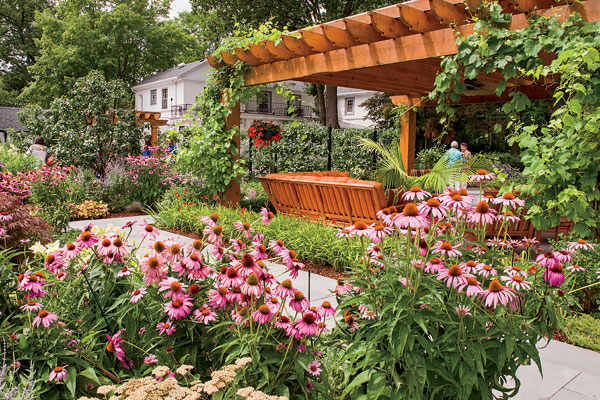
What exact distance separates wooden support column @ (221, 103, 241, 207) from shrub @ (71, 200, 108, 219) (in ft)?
7.76

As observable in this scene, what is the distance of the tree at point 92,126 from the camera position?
30.7 ft

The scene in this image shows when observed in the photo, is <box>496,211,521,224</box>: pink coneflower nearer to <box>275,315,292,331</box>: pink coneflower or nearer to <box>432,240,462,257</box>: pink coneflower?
<box>432,240,462,257</box>: pink coneflower

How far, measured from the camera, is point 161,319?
1975 mm

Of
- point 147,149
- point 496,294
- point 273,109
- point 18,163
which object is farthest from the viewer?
point 273,109

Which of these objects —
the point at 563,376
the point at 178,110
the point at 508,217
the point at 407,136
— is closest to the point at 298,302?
the point at 508,217

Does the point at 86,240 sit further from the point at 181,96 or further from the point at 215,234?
the point at 181,96

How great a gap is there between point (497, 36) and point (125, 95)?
8649 millimetres

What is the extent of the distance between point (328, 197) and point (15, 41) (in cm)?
3703

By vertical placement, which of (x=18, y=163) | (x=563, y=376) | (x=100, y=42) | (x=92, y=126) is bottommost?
(x=563, y=376)

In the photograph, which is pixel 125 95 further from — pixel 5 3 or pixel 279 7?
pixel 5 3

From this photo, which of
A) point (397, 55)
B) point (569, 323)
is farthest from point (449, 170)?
point (569, 323)

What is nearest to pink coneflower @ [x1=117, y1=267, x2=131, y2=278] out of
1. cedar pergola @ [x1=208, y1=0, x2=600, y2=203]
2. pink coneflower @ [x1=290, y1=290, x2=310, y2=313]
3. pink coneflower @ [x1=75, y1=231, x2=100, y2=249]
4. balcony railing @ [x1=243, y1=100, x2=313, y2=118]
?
pink coneflower @ [x1=75, y1=231, x2=100, y2=249]

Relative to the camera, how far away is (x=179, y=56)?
34.1m

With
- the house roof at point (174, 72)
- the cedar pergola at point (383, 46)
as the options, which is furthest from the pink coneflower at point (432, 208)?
the house roof at point (174, 72)
